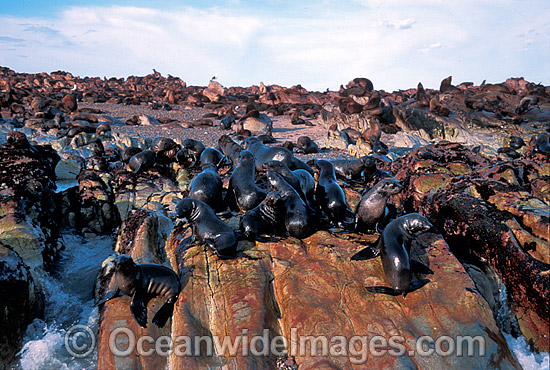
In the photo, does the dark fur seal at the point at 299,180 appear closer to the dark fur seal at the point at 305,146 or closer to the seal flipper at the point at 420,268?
the seal flipper at the point at 420,268

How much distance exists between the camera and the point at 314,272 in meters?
4.52

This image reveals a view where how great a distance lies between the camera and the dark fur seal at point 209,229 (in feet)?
15.4

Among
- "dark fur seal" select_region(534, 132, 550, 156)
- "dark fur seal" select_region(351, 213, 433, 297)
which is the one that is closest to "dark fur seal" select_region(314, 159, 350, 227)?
"dark fur seal" select_region(351, 213, 433, 297)

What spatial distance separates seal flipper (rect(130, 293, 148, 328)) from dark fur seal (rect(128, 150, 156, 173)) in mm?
5000

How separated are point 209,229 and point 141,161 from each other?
451 centimetres

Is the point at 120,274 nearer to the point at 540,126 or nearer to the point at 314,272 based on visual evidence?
the point at 314,272

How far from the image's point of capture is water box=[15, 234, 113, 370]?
392 centimetres

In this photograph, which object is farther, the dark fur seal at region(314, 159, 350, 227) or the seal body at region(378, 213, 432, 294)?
the dark fur seal at region(314, 159, 350, 227)

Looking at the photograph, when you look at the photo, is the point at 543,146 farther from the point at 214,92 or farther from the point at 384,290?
the point at 214,92

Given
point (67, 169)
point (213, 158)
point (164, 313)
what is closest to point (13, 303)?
point (164, 313)

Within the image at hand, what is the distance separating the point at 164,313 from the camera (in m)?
3.98

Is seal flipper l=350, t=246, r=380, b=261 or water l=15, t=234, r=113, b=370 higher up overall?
seal flipper l=350, t=246, r=380, b=261

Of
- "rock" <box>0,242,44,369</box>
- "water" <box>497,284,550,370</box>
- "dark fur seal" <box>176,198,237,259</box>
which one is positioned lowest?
"water" <box>497,284,550,370</box>

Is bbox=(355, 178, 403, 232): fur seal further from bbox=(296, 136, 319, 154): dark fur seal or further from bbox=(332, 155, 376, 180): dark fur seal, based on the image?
bbox=(296, 136, 319, 154): dark fur seal
